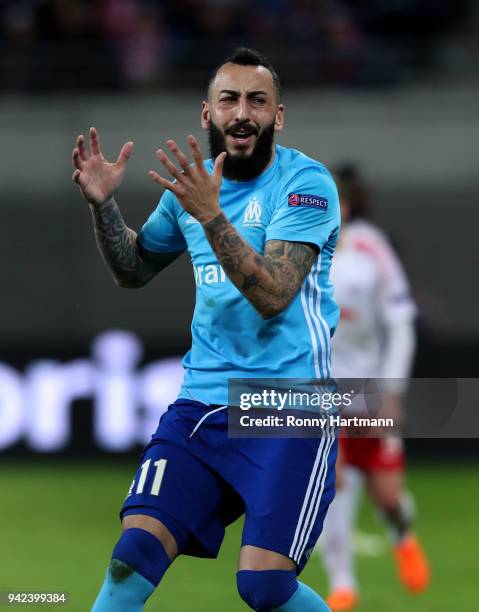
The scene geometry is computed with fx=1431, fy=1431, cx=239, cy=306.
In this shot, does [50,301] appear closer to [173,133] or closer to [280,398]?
[173,133]

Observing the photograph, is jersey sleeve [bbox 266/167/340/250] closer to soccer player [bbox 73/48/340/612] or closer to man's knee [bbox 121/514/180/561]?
soccer player [bbox 73/48/340/612]

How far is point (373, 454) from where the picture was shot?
8.08 metres

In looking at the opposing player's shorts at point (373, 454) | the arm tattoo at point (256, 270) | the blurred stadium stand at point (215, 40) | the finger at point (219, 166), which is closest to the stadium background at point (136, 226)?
the blurred stadium stand at point (215, 40)

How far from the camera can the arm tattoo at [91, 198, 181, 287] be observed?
526 cm

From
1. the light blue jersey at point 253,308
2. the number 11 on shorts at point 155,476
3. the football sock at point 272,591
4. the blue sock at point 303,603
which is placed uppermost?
the light blue jersey at point 253,308

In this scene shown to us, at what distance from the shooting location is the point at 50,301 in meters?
12.2

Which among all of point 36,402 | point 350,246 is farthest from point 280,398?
point 36,402

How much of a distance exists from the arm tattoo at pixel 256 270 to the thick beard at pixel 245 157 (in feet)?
1.37

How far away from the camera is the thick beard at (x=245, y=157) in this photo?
16.5ft

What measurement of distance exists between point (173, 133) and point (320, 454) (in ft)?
24.7

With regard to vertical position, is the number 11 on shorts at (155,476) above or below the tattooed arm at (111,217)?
below

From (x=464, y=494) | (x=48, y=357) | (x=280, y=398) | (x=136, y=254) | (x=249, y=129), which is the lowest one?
(x=464, y=494)

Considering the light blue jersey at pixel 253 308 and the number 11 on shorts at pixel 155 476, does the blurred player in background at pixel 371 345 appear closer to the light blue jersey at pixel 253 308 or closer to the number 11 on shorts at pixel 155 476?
the light blue jersey at pixel 253 308

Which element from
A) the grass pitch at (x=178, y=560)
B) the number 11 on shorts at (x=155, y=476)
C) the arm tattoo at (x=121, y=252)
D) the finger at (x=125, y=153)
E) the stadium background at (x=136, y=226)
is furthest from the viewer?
the stadium background at (x=136, y=226)
